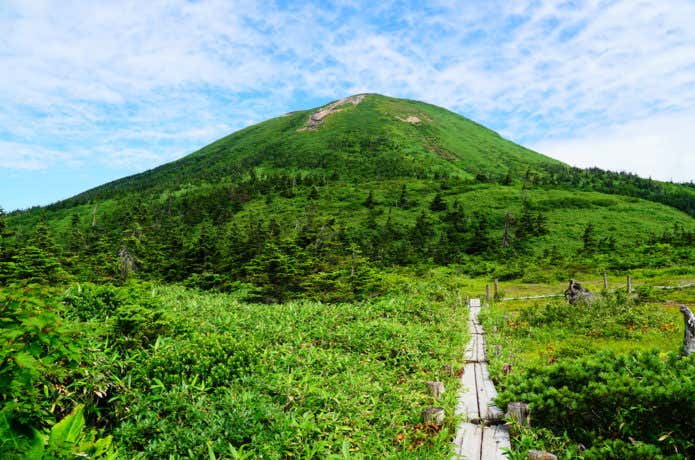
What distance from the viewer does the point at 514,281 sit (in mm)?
39656

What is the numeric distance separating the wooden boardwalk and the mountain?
15.1m

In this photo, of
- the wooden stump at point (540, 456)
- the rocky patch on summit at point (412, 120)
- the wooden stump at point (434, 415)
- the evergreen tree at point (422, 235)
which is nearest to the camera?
the wooden stump at point (540, 456)

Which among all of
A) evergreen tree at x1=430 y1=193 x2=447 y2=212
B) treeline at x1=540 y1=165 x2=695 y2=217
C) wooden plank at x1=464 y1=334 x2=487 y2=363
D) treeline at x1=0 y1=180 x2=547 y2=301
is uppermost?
treeline at x1=540 y1=165 x2=695 y2=217

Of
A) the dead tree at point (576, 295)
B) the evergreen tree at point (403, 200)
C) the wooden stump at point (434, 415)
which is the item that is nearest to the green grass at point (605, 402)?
the wooden stump at point (434, 415)

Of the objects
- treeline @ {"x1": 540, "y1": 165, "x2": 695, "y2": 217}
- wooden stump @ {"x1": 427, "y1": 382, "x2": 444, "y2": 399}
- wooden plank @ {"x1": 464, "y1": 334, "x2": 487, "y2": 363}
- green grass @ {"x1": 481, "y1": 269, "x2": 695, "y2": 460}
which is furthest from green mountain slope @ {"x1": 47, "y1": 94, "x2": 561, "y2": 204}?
green grass @ {"x1": 481, "y1": 269, "x2": 695, "y2": 460}

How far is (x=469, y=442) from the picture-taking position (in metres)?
6.07

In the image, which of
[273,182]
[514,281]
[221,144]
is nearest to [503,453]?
[514,281]

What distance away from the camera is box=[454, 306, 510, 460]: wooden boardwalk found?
584 centimetres

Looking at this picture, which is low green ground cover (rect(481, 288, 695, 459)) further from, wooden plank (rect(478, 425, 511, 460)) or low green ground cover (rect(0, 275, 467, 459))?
low green ground cover (rect(0, 275, 467, 459))

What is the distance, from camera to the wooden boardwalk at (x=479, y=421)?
230 inches

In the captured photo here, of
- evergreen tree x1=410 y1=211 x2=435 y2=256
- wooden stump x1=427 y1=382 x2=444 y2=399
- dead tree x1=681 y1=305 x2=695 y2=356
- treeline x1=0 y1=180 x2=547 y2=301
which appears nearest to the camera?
wooden stump x1=427 y1=382 x2=444 y2=399

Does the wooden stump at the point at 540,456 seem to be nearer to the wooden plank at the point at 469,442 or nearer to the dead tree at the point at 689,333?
the wooden plank at the point at 469,442

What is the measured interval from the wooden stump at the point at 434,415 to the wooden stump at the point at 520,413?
111 centimetres

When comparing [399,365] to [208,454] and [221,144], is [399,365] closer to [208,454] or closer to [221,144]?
[208,454]
